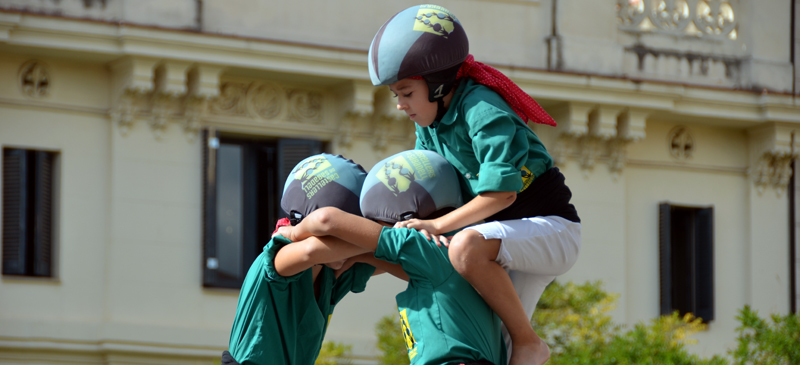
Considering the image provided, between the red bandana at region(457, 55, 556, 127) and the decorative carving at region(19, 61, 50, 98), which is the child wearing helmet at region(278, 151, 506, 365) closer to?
the red bandana at region(457, 55, 556, 127)

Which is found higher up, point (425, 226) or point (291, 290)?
point (425, 226)

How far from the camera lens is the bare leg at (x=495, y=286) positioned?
6.05m

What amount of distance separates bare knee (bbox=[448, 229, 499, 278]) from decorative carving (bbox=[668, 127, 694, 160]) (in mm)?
15118

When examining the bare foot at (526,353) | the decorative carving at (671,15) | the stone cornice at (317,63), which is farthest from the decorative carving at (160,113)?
the bare foot at (526,353)

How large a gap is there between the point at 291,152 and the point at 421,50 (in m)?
12.2

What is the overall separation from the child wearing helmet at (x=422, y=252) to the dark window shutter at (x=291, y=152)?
466 inches

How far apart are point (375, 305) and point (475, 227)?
1242cm

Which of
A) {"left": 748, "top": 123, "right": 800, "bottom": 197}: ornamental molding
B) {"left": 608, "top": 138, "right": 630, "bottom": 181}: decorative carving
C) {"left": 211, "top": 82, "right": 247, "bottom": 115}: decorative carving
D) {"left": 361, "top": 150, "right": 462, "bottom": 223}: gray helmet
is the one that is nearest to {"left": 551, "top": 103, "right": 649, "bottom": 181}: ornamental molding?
{"left": 608, "top": 138, "right": 630, "bottom": 181}: decorative carving

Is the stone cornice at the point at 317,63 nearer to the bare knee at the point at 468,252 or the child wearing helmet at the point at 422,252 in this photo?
the child wearing helmet at the point at 422,252

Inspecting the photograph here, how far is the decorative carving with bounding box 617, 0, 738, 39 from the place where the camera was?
1995 centimetres

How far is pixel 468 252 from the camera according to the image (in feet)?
19.8

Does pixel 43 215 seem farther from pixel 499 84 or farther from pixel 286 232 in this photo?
pixel 499 84

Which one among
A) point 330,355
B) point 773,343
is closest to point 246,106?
point 330,355

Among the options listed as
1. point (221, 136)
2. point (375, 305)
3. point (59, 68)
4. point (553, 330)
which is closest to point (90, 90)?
point (59, 68)
